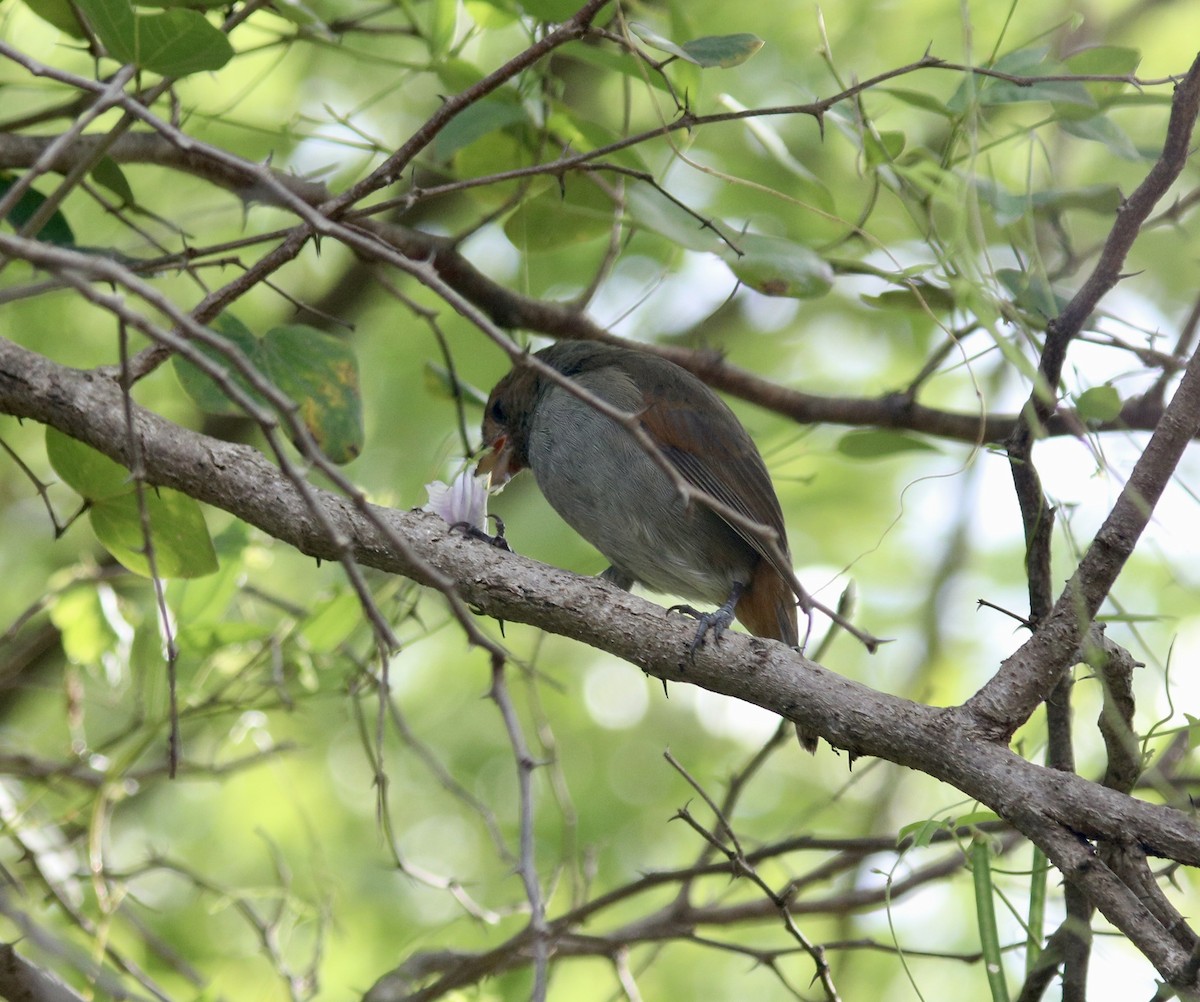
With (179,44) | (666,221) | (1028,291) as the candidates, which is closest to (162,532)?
(179,44)

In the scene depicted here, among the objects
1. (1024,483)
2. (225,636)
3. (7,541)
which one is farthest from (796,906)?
(7,541)

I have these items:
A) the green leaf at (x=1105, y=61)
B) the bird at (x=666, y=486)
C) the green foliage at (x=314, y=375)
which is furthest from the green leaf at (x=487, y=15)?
the green leaf at (x=1105, y=61)

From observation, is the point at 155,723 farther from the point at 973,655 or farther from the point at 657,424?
the point at 973,655

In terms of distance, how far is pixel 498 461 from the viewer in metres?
4.60

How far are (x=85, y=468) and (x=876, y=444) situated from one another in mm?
2275

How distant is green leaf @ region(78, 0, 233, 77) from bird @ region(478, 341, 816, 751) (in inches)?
70.4

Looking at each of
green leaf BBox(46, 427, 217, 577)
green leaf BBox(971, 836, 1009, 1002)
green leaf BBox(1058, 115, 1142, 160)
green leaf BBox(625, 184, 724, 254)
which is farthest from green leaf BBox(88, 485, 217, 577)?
green leaf BBox(1058, 115, 1142, 160)

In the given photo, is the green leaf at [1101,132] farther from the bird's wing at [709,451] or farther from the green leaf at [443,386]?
the green leaf at [443,386]

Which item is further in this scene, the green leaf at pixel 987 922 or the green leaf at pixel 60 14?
the green leaf at pixel 60 14

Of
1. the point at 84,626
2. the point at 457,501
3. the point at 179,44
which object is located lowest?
the point at 84,626

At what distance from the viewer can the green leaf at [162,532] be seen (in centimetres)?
282

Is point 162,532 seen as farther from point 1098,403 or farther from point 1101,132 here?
point 1101,132

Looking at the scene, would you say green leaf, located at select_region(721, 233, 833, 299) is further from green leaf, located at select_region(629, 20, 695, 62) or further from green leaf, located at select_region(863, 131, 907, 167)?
green leaf, located at select_region(629, 20, 695, 62)

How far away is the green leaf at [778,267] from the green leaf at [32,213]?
1.85 meters
